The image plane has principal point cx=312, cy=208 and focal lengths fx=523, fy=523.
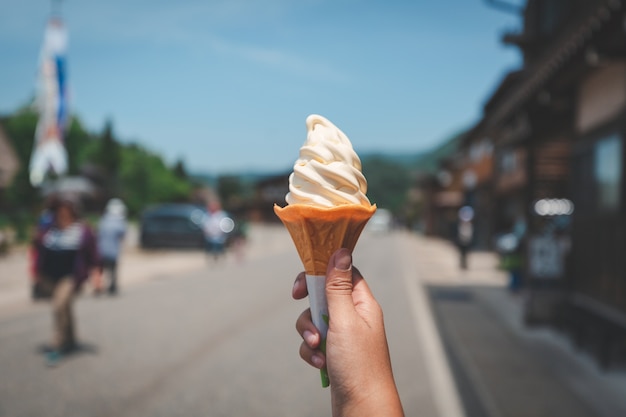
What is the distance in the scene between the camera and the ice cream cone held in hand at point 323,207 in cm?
173

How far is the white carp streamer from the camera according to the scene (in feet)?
5.91

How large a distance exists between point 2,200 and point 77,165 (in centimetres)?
1576

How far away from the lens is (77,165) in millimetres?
60844

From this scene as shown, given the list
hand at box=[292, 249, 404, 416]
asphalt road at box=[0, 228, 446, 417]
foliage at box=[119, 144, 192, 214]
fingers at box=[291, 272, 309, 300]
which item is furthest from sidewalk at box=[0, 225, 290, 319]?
foliage at box=[119, 144, 192, 214]

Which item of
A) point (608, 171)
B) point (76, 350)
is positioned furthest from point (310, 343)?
point (608, 171)

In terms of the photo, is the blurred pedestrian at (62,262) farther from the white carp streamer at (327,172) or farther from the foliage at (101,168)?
Answer: the foliage at (101,168)

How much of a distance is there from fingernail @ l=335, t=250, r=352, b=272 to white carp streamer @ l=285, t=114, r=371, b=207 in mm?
259

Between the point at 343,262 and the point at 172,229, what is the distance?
24721 mm

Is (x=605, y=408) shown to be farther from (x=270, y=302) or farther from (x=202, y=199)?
(x=202, y=199)

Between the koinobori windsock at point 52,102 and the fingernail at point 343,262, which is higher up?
the koinobori windsock at point 52,102

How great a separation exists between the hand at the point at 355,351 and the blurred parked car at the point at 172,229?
24128mm

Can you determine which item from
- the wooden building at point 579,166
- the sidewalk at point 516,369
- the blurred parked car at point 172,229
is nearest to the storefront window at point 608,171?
the wooden building at point 579,166

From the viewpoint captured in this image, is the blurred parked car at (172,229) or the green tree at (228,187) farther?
the green tree at (228,187)

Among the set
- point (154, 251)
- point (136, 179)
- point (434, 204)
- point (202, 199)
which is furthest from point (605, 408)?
point (136, 179)
